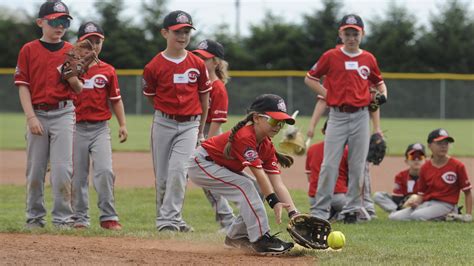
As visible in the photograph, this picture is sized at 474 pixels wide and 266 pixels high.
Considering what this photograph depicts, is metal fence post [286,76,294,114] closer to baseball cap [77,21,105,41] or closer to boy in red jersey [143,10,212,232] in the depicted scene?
baseball cap [77,21,105,41]

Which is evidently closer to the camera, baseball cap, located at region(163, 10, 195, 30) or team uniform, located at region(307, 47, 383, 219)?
baseball cap, located at region(163, 10, 195, 30)

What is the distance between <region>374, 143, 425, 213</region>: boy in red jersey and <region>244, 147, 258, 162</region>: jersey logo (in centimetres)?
409

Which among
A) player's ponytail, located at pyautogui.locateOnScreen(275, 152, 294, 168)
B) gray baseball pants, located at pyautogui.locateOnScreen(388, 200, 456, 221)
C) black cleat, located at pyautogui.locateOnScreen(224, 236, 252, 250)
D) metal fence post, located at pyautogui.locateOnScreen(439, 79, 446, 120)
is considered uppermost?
player's ponytail, located at pyautogui.locateOnScreen(275, 152, 294, 168)

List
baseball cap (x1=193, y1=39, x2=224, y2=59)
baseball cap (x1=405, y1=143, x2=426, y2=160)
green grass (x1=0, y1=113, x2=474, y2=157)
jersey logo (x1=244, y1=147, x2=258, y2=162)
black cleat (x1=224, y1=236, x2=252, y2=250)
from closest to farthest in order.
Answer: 1. jersey logo (x1=244, y1=147, x2=258, y2=162)
2. black cleat (x1=224, y1=236, x2=252, y2=250)
3. baseball cap (x1=193, y1=39, x2=224, y2=59)
4. baseball cap (x1=405, y1=143, x2=426, y2=160)
5. green grass (x1=0, y1=113, x2=474, y2=157)

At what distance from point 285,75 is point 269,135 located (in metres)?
21.6

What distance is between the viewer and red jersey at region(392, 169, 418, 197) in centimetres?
998

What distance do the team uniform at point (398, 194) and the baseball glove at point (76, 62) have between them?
3895 mm

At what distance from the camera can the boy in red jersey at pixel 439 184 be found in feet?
29.3

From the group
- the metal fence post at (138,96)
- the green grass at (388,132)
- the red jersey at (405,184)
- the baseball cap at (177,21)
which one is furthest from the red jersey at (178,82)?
the metal fence post at (138,96)

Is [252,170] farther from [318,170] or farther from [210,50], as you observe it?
[318,170]

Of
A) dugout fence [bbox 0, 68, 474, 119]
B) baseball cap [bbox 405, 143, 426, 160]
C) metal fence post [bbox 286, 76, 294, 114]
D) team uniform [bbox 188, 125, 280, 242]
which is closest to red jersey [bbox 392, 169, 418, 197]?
baseball cap [bbox 405, 143, 426, 160]

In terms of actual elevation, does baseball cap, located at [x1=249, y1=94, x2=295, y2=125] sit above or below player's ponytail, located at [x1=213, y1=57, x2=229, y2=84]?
below

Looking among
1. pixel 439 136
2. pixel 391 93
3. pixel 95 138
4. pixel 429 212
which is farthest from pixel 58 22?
pixel 391 93

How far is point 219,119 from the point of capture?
8.09 m
